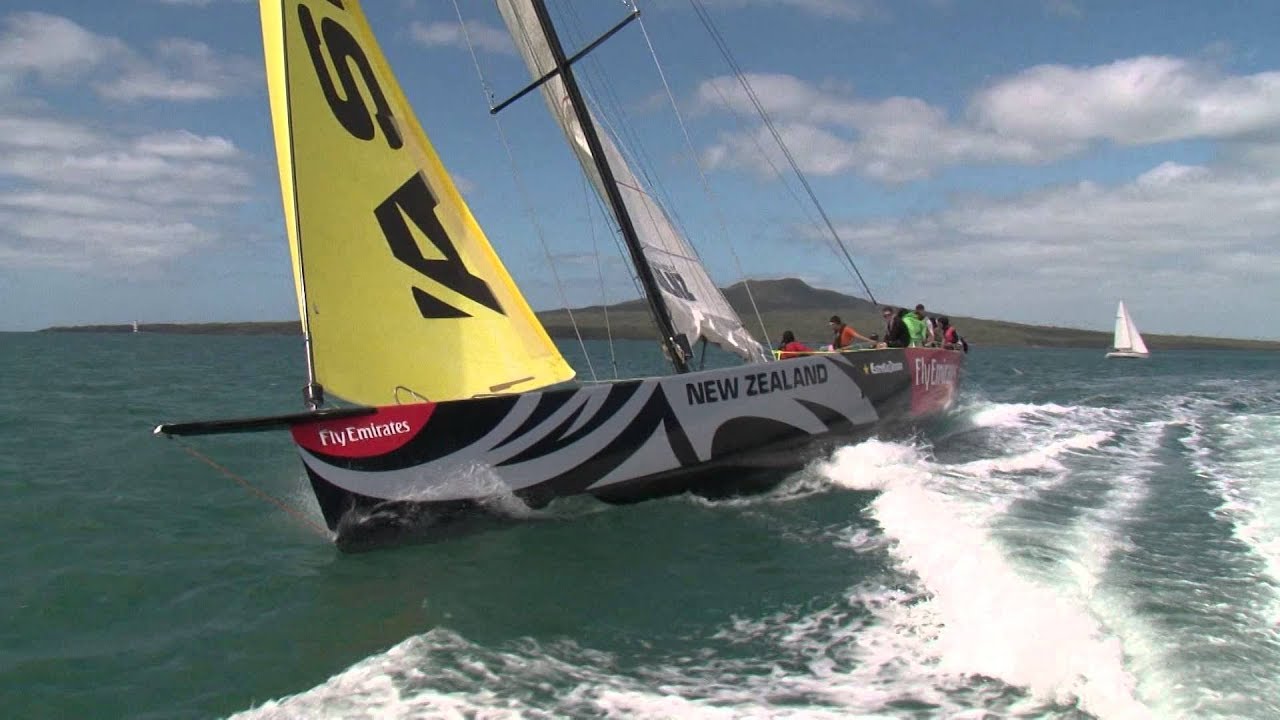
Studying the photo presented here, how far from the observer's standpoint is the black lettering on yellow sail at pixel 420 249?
789 cm

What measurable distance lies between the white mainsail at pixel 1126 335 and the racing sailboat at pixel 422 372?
206ft

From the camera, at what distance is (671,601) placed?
225 inches

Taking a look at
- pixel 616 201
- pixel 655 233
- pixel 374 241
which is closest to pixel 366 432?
pixel 374 241

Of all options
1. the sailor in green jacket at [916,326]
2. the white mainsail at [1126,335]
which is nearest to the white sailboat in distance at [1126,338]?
the white mainsail at [1126,335]

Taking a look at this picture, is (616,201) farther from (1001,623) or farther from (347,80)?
(1001,623)

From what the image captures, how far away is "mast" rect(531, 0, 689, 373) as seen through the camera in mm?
9781

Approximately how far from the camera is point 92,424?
1290cm

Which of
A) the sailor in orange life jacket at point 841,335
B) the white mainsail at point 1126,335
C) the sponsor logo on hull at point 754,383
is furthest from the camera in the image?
the white mainsail at point 1126,335

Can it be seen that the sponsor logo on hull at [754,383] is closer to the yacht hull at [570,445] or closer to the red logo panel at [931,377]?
the yacht hull at [570,445]

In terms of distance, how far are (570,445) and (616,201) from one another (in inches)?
125

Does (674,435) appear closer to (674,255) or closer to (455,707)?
(674,255)

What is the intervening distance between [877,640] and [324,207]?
17.2 ft

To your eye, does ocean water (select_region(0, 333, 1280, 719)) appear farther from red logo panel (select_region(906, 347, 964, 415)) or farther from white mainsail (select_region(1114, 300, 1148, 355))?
white mainsail (select_region(1114, 300, 1148, 355))

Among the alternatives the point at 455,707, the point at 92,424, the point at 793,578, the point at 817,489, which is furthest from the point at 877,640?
the point at 92,424
